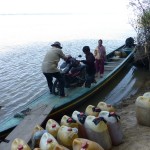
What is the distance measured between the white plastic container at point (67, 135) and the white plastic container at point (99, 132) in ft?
1.09

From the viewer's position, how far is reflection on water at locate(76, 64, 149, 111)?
38.0 feet

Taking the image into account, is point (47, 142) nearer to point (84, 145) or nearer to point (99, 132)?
point (84, 145)

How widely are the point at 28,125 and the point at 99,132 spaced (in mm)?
1942

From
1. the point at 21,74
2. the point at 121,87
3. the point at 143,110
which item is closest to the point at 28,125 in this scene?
the point at 143,110

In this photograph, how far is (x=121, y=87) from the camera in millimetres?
13445

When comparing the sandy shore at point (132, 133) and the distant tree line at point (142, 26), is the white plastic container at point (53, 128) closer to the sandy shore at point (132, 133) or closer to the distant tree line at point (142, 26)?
the sandy shore at point (132, 133)

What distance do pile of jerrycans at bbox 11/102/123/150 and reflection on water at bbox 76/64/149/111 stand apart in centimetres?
350

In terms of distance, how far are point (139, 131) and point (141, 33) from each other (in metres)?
7.82

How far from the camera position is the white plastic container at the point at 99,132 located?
6.42m

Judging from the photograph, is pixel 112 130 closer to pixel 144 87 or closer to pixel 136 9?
pixel 144 87

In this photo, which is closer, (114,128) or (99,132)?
(99,132)

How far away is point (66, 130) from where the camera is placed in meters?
6.31

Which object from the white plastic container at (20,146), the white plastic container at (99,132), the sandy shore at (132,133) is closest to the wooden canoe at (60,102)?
the sandy shore at (132,133)

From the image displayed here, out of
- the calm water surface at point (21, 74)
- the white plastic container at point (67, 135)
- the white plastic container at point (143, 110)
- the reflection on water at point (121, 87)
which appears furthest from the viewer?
the calm water surface at point (21, 74)
